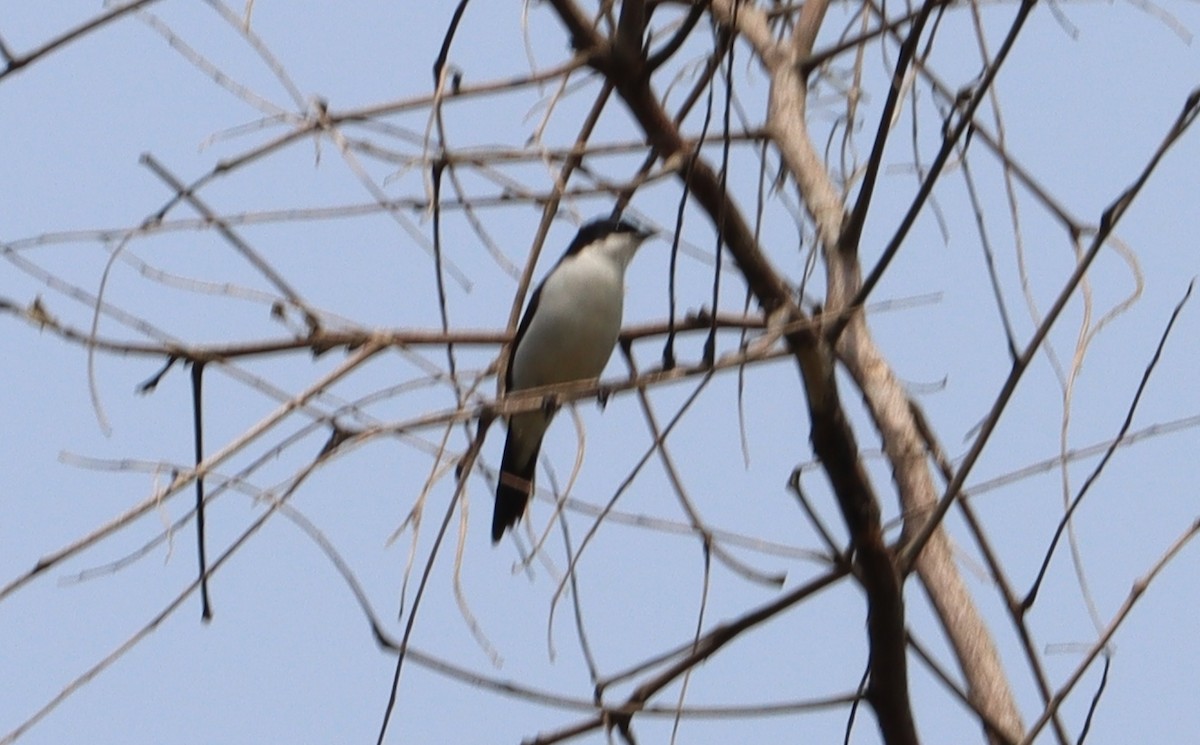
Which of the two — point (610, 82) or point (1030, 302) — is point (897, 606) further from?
point (610, 82)

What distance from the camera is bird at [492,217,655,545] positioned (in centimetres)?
532

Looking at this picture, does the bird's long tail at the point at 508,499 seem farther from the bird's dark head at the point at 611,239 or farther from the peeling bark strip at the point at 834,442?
the peeling bark strip at the point at 834,442

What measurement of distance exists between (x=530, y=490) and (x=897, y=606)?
0.81 metres

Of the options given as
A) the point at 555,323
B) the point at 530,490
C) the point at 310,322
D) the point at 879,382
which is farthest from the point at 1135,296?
the point at 555,323

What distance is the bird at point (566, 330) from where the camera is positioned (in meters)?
5.32

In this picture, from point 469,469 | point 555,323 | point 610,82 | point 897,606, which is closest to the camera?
point 897,606

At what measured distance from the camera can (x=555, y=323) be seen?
534cm

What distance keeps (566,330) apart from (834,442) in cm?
279

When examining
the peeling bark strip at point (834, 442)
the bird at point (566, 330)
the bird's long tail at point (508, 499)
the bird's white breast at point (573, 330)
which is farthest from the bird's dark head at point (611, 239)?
the peeling bark strip at point (834, 442)

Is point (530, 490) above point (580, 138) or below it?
below

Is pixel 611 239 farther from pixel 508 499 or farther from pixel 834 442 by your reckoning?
pixel 834 442

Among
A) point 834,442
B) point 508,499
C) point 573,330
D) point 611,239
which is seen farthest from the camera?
point 611,239

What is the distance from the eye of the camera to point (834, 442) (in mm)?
2580

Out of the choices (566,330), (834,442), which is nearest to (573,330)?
(566,330)
